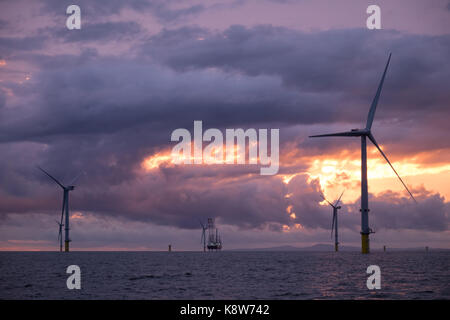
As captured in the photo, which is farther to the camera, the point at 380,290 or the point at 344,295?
the point at 380,290

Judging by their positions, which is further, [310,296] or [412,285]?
[412,285]

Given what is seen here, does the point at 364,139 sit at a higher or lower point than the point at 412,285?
higher

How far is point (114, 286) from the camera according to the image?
91812 mm
